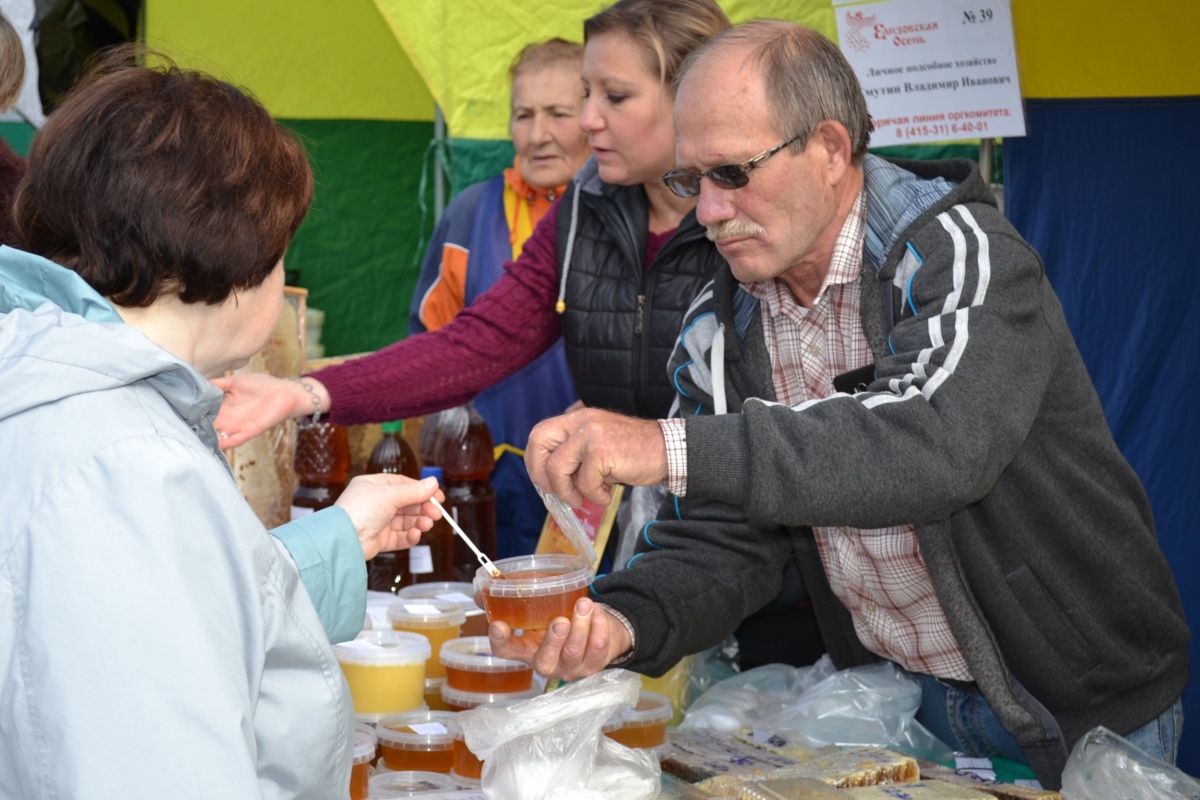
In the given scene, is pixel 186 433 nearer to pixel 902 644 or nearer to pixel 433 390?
pixel 902 644

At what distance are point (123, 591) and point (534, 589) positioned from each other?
0.92 m

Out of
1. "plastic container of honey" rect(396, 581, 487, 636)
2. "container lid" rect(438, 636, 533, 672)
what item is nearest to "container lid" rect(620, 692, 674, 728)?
"container lid" rect(438, 636, 533, 672)

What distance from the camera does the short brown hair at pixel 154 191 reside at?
4.76 feet

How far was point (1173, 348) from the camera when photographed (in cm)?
376

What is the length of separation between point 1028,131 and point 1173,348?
82 cm

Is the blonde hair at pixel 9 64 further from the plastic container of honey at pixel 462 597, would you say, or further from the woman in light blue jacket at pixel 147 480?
the plastic container of honey at pixel 462 597

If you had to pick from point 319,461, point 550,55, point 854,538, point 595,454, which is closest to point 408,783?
point 595,454

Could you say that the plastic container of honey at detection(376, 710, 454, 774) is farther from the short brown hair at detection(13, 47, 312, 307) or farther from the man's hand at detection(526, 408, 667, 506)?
the short brown hair at detection(13, 47, 312, 307)

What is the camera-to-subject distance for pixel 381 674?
2357mm

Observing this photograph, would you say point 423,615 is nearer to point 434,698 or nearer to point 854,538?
point 434,698

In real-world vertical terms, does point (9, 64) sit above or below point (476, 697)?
above

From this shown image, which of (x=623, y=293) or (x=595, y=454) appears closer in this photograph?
(x=595, y=454)

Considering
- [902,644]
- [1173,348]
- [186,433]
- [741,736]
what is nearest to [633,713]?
[741,736]

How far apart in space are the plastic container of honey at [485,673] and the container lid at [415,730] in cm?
9
